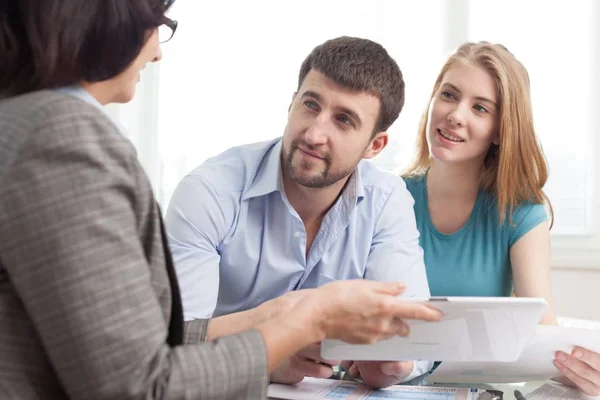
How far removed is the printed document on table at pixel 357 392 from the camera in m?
1.38

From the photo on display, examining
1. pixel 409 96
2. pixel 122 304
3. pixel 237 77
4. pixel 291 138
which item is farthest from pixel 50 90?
pixel 237 77

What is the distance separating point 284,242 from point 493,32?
80.9 inches

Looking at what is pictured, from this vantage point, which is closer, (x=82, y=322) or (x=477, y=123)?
(x=82, y=322)

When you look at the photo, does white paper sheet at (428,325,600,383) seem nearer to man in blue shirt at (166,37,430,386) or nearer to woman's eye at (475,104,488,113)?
man in blue shirt at (166,37,430,386)

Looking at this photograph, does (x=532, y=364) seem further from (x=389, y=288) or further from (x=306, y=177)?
(x=306, y=177)

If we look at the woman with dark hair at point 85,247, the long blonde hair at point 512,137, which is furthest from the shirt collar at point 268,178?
the woman with dark hair at point 85,247

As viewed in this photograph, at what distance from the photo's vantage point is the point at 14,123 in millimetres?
859

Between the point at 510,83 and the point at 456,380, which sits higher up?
the point at 510,83

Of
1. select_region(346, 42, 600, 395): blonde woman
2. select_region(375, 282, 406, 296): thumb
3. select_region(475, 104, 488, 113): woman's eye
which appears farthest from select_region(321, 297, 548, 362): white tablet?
select_region(475, 104, 488, 113): woman's eye

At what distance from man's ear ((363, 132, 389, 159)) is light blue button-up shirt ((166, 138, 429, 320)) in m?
0.06

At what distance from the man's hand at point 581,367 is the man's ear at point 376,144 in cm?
78

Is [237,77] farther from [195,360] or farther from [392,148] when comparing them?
[195,360]

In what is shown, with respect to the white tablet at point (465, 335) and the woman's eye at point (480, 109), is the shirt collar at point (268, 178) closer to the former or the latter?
the white tablet at point (465, 335)

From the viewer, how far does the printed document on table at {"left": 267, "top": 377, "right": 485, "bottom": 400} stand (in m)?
1.38
